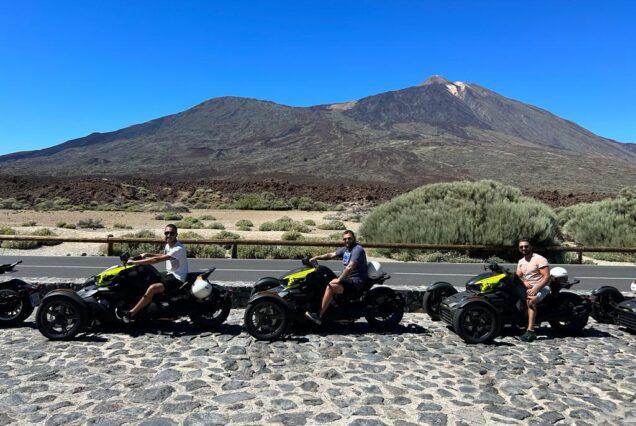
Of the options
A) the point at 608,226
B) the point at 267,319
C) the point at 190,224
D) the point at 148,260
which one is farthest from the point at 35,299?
the point at 190,224

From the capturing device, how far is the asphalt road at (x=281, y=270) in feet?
43.0

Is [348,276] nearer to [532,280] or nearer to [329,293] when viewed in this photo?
[329,293]

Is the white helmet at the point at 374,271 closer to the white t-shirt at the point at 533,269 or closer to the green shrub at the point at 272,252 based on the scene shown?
the white t-shirt at the point at 533,269

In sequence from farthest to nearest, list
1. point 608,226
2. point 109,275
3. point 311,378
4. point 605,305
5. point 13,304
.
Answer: point 608,226 < point 605,305 < point 13,304 < point 109,275 < point 311,378

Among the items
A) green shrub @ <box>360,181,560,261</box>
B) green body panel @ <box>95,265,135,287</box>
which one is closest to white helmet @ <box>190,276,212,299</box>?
green body panel @ <box>95,265,135,287</box>

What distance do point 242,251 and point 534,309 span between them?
12.7 m

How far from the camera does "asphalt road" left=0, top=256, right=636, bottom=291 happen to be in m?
13.1

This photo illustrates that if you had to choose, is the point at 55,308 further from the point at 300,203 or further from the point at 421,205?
the point at 300,203

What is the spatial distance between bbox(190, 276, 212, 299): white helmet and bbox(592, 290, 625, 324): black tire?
6.39 metres

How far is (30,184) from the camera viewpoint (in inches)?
2596

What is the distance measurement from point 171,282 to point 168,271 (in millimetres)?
190

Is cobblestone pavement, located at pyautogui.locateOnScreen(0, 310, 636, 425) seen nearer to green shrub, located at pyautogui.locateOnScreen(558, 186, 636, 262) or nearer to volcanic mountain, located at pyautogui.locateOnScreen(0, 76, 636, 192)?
green shrub, located at pyautogui.locateOnScreen(558, 186, 636, 262)

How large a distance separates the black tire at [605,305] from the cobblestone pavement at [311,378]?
1.13 m

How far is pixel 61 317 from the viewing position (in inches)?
277
